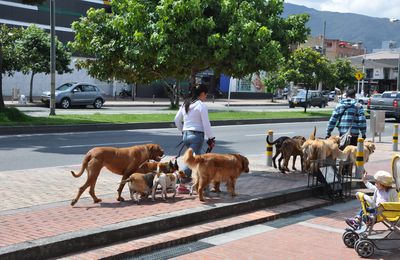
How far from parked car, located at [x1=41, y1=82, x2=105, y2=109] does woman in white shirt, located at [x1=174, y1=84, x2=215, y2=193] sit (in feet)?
85.9

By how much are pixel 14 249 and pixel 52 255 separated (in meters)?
0.44

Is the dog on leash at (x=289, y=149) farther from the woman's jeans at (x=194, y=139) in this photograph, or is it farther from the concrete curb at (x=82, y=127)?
the concrete curb at (x=82, y=127)

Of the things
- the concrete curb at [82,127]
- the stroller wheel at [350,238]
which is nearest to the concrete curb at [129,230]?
the stroller wheel at [350,238]

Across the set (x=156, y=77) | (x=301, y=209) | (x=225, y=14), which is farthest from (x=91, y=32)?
(x=301, y=209)

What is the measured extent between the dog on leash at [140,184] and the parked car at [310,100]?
41.6m

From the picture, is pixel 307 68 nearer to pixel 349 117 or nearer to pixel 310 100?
pixel 310 100

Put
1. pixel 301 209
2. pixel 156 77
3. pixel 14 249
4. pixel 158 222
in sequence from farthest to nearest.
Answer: pixel 156 77, pixel 301 209, pixel 158 222, pixel 14 249

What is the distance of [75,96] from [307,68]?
1506 cm

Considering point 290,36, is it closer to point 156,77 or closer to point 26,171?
point 156,77

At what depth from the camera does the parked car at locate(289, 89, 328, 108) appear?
49.0 m

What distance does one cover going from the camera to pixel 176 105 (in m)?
36.5

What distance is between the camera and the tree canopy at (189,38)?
949 centimetres

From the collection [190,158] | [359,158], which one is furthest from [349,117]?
[190,158]

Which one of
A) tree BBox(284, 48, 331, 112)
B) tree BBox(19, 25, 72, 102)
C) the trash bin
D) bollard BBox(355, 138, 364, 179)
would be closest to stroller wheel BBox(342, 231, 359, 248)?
bollard BBox(355, 138, 364, 179)
